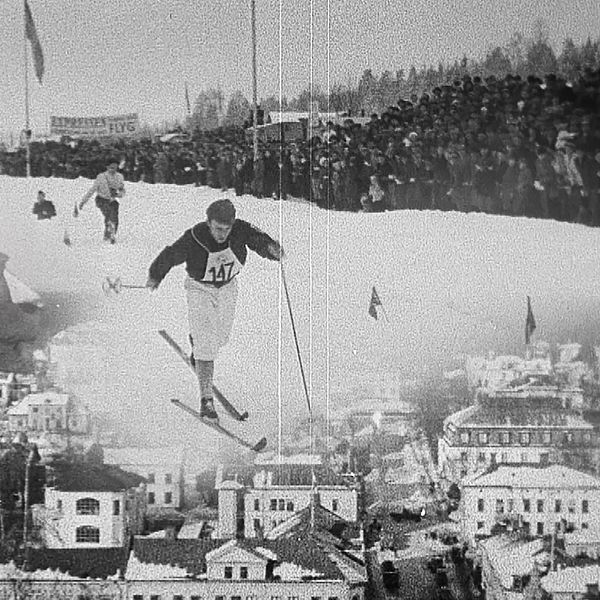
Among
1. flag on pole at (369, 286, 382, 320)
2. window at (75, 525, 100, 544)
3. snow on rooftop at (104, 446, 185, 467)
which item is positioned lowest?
window at (75, 525, 100, 544)

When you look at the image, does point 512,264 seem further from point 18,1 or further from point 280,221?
point 18,1

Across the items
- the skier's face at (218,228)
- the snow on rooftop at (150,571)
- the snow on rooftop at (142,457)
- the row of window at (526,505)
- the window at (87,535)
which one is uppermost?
the skier's face at (218,228)

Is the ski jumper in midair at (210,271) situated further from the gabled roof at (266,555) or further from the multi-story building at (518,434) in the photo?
the multi-story building at (518,434)

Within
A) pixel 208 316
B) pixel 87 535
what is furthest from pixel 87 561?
pixel 208 316

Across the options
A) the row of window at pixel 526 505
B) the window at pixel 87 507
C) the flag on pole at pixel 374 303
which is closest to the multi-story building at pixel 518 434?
the row of window at pixel 526 505

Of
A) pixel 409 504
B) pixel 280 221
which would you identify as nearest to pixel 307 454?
pixel 409 504

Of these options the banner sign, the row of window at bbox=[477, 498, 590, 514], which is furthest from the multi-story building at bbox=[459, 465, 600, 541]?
the banner sign

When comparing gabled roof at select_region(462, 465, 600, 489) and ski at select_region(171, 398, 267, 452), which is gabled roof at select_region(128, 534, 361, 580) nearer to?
ski at select_region(171, 398, 267, 452)

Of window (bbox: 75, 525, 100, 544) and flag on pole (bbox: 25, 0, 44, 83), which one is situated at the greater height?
flag on pole (bbox: 25, 0, 44, 83)
